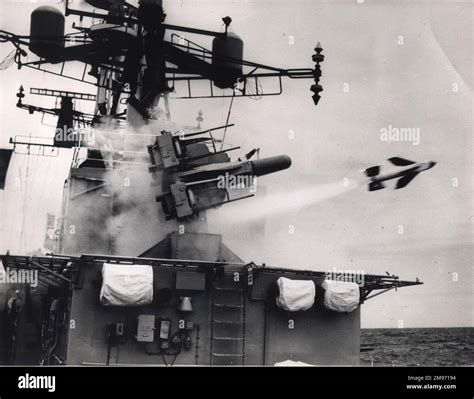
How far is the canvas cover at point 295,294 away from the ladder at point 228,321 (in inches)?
25.2

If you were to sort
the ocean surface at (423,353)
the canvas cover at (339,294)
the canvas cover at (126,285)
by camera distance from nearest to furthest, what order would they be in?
the canvas cover at (126,285), the canvas cover at (339,294), the ocean surface at (423,353)

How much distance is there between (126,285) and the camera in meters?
9.56

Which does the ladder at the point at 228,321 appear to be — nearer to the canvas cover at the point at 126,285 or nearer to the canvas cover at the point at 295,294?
the canvas cover at the point at 295,294

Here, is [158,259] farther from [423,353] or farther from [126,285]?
[423,353]

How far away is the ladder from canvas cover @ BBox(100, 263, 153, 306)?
4.04ft

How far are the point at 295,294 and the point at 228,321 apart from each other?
1113 mm

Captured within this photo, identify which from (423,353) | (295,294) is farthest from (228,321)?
(423,353)

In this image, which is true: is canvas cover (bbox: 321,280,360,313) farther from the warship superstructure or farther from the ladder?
the ladder

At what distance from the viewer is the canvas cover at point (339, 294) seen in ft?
35.4

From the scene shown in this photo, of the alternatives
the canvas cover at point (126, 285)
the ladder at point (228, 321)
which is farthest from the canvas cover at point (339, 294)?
the canvas cover at point (126, 285)

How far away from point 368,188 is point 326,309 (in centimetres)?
280

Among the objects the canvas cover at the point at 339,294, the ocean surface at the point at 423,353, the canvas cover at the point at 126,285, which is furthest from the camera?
the ocean surface at the point at 423,353
